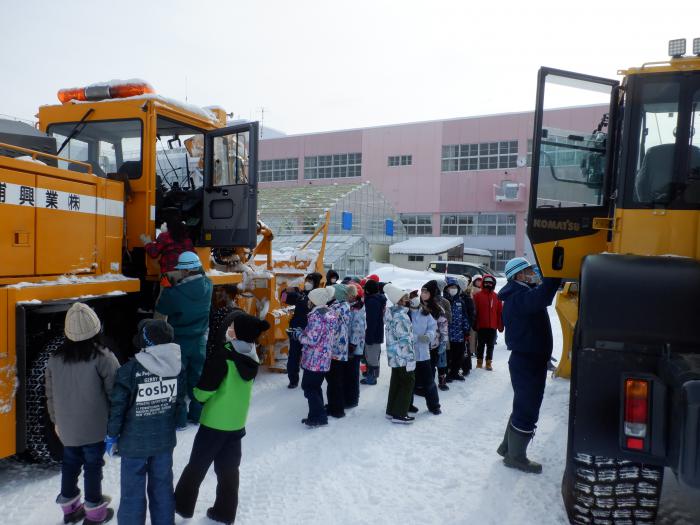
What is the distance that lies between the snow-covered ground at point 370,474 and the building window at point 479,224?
2685 centimetres

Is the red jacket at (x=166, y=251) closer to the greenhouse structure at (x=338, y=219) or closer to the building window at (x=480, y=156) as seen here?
the greenhouse structure at (x=338, y=219)

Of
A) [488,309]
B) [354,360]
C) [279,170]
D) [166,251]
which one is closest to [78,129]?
[166,251]

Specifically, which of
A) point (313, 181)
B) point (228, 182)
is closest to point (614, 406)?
point (228, 182)

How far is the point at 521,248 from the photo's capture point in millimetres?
30906

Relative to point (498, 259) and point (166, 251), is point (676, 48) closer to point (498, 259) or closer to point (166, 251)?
point (166, 251)

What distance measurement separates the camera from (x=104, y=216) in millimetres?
4680

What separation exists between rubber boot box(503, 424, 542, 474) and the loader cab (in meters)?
1.43

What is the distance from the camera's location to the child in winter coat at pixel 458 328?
7590mm

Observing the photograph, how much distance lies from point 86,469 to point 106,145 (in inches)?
132

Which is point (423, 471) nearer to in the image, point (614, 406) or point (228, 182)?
point (614, 406)

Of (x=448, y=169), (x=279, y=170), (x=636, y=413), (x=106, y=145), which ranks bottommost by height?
(x=636, y=413)

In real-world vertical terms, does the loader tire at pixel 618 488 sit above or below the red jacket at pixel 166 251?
below

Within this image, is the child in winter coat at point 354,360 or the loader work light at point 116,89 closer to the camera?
the loader work light at point 116,89

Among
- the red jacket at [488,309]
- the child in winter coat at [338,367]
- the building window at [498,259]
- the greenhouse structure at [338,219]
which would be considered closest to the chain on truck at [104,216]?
the child in winter coat at [338,367]
